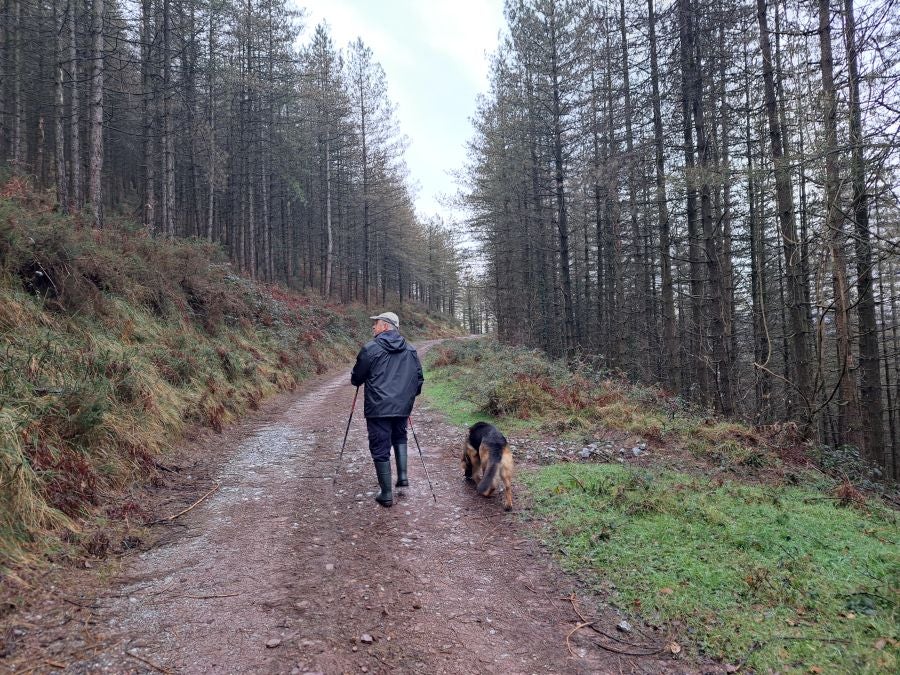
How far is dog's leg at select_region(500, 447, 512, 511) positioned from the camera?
5.13 m

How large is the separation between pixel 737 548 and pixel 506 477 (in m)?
2.27

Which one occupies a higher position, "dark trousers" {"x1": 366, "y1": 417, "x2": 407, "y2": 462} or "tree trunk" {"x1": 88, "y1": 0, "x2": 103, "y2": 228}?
"tree trunk" {"x1": 88, "y1": 0, "x2": 103, "y2": 228}

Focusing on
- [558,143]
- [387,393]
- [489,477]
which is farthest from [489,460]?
[558,143]

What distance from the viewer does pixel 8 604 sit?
2.78 metres

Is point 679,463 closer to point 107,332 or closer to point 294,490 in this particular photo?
point 294,490

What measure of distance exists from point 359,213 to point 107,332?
30.6 metres

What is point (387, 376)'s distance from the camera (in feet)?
17.8

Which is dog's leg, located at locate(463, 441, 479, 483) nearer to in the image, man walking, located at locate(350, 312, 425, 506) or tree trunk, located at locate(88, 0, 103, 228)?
man walking, located at locate(350, 312, 425, 506)

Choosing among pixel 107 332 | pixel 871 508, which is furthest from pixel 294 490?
pixel 871 508

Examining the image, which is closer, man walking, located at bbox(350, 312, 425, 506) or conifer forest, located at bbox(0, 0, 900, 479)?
man walking, located at bbox(350, 312, 425, 506)

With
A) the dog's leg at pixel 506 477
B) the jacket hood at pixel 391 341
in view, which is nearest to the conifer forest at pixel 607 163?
the dog's leg at pixel 506 477

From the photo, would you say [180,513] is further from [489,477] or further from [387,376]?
[489,477]

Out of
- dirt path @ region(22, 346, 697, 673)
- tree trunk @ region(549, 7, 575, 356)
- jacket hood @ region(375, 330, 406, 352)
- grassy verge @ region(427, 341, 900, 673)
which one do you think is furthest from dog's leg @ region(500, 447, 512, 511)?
tree trunk @ region(549, 7, 575, 356)

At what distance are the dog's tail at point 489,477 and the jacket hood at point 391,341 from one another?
1.74 meters
